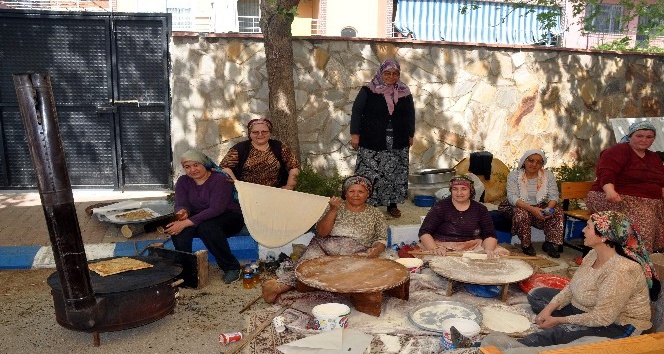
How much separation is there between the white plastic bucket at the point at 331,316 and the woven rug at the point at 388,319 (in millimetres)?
187

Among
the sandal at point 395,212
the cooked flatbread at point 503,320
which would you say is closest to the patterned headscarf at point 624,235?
the cooked flatbread at point 503,320

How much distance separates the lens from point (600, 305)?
3285mm

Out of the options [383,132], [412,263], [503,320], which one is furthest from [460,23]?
[503,320]

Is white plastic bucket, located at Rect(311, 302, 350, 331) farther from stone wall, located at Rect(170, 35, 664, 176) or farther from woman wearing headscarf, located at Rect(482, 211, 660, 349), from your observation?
stone wall, located at Rect(170, 35, 664, 176)

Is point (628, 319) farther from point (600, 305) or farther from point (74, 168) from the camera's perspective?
point (74, 168)

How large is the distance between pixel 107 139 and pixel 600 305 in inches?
261

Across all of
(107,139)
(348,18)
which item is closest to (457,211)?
(107,139)

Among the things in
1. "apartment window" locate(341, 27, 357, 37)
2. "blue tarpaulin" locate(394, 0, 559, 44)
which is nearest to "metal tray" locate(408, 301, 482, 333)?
"blue tarpaulin" locate(394, 0, 559, 44)

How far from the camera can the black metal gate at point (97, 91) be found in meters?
7.42

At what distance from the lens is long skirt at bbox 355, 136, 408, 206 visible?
646 cm

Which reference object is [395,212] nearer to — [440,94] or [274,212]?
[274,212]

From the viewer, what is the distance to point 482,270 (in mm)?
4473

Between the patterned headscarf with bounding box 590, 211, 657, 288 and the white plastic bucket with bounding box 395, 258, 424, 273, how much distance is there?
1.75 meters

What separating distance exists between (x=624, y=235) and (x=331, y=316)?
189 centimetres
